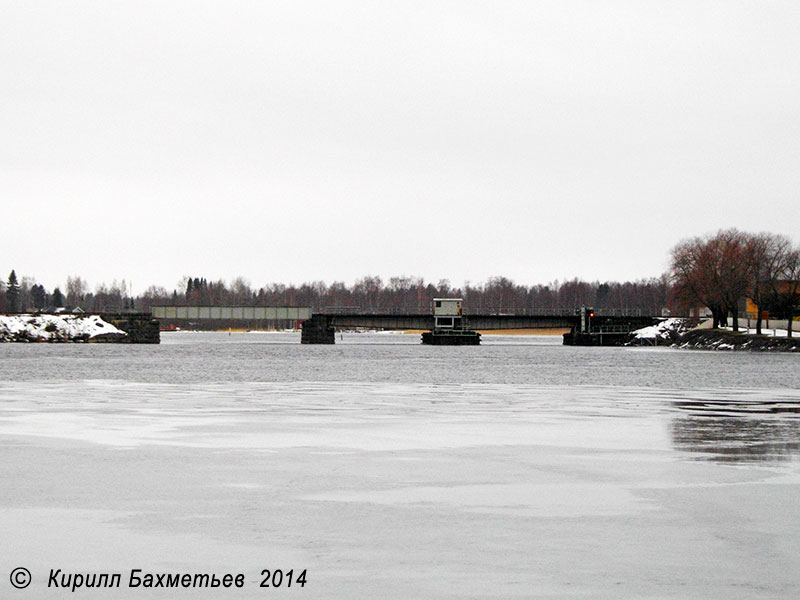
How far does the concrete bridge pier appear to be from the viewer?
178m

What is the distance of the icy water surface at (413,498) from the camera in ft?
39.2

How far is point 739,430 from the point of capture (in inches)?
1112

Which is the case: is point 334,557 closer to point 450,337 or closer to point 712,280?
point 712,280

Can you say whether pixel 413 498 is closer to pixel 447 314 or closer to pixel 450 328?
pixel 450 328

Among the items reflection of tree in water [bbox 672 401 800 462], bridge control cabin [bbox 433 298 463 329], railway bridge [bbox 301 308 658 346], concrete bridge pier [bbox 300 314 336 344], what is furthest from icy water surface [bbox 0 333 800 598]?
bridge control cabin [bbox 433 298 463 329]

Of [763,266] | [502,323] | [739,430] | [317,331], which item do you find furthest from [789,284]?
[739,430]

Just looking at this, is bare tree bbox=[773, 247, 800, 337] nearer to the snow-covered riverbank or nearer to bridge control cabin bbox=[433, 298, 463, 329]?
bridge control cabin bbox=[433, 298, 463, 329]

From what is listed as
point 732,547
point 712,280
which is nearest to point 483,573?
point 732,547

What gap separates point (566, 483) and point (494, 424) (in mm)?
11522
